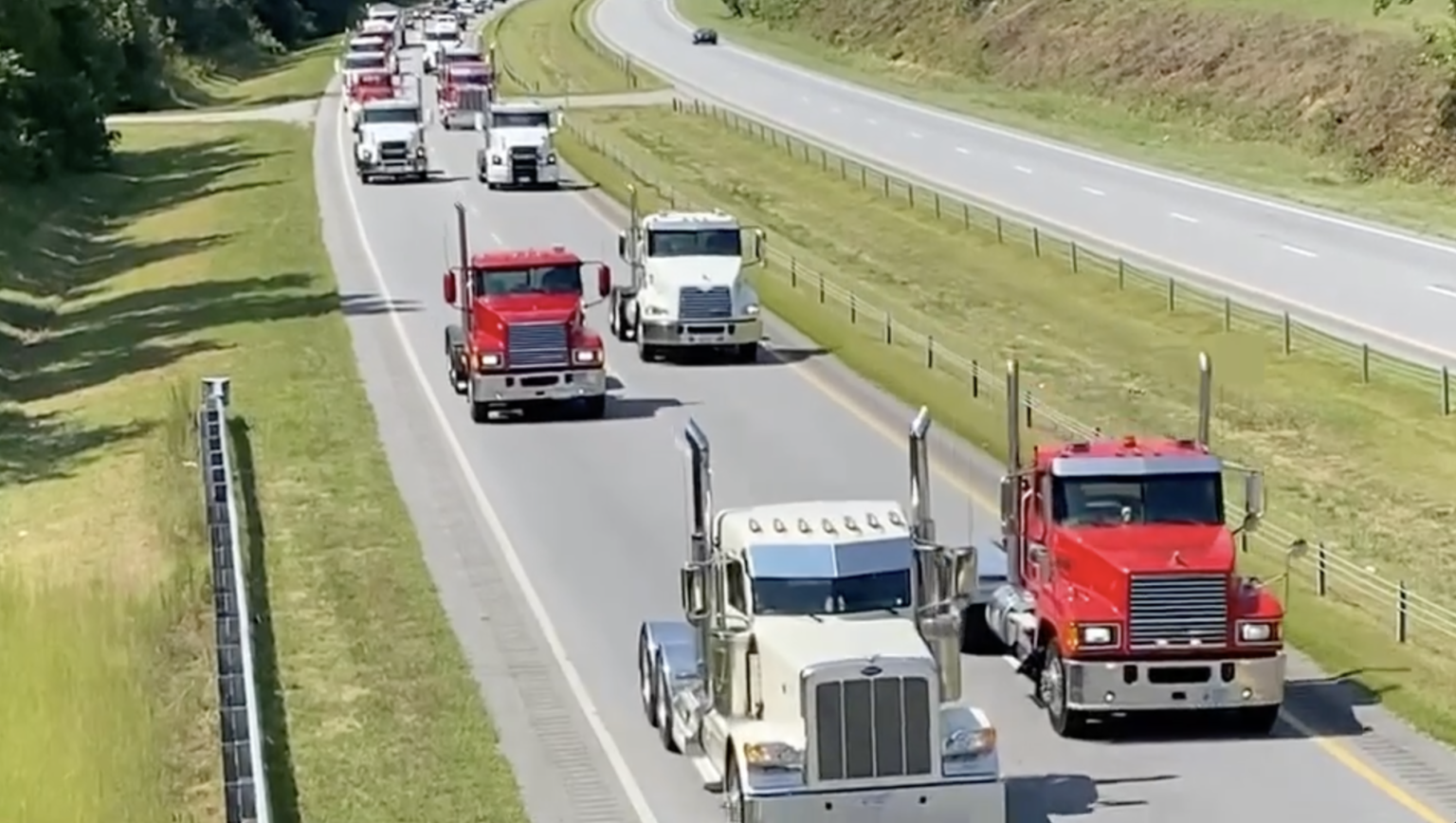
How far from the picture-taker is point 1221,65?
89.1m

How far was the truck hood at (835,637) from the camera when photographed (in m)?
17.9

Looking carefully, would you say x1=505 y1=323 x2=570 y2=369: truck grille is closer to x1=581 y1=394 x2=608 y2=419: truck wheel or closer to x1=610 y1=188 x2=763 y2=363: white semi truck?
x1=581 y1=394 x2=608 y2=419: truck wheel

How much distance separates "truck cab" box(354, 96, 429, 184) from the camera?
76750 millimetres

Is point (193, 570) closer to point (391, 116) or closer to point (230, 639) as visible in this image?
point (230, 639)

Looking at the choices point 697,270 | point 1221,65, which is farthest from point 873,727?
point 1221,65

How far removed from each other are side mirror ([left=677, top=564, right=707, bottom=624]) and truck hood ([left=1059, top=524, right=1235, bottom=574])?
365cm

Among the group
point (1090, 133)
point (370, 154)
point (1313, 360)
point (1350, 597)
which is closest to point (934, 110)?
point (1090, 133)

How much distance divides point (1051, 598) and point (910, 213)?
44603mm

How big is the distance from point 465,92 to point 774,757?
80383 millimetres

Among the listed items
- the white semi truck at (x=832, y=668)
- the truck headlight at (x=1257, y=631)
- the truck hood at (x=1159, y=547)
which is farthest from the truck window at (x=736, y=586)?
the truck headlight at (x=1257, y=631)

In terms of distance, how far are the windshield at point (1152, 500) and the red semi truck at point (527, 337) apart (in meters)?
17.4

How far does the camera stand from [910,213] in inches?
2606

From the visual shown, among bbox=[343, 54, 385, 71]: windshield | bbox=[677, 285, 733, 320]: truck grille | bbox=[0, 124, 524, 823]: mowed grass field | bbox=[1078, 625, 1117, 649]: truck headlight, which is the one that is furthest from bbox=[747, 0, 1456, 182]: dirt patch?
bbox=[1078, 625, 1117, 649]: truck headlight

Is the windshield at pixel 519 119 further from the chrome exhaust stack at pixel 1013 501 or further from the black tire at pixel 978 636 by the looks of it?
the chrome exhaust stack at pixel 1013 501
